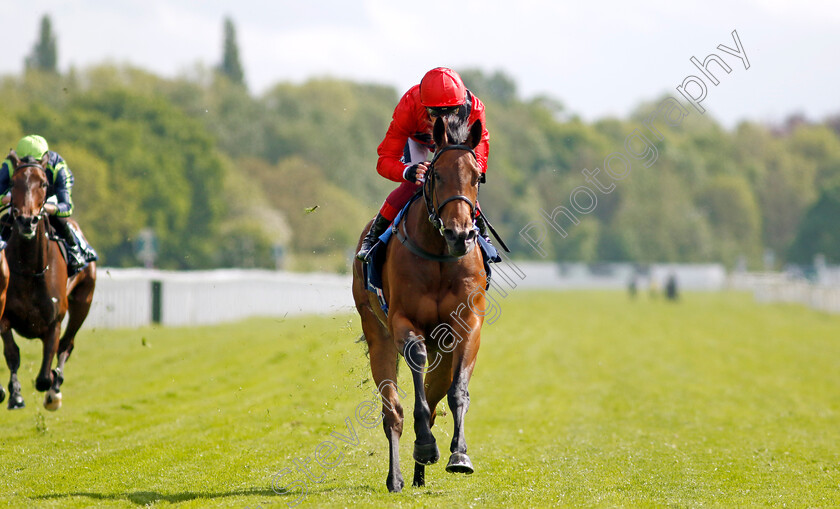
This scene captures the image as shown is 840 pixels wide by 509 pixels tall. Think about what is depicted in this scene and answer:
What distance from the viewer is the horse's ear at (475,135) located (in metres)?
6.21

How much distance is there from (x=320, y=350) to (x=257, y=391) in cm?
501

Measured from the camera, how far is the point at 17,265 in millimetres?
8789

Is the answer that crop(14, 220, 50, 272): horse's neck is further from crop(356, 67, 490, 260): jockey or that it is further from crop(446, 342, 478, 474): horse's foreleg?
crop(446, 342, 478, 474): horse's foreleg

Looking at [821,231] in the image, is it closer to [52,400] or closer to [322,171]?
[322,171]

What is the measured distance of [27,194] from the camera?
8.25m

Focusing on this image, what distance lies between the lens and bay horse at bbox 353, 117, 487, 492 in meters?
5.92

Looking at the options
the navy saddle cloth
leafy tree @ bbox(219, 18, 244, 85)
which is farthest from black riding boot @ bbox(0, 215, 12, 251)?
leafy tree @ bbox(219, 18, 244, 85)

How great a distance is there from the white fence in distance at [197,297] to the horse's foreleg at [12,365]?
277 inches

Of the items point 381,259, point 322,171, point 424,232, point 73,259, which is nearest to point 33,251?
point 73,259

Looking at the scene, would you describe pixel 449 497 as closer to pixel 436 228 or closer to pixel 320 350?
pixel 436 228

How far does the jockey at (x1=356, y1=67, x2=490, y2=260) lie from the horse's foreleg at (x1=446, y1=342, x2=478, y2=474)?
3.80ft

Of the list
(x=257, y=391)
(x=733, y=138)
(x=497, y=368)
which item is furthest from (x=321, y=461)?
(x=733, y=138)

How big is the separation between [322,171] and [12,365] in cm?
5463

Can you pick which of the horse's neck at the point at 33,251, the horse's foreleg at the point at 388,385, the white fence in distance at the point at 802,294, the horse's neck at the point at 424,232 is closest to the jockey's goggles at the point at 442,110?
the horse's neck at the point at 424,232
